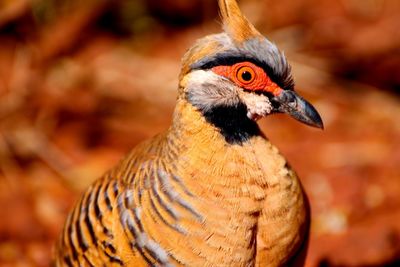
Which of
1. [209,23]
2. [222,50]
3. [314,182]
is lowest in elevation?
[314,182]

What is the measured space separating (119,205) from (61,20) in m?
5.33

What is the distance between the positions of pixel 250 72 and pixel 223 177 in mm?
588

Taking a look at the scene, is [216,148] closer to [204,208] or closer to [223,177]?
[223,177]

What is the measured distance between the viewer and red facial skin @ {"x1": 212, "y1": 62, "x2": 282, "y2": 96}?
159 inches

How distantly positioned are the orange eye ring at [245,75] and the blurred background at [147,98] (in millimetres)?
2633

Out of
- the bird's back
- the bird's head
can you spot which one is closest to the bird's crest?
the bird's head

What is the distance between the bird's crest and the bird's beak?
35 centimetres

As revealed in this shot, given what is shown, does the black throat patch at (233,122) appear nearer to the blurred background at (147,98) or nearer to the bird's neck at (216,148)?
the bird's neck at (216,148)

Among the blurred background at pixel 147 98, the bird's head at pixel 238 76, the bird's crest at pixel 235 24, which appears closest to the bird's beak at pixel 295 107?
the bird's head at pixel 238 76

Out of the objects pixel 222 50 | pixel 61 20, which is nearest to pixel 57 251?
pixel 222 50

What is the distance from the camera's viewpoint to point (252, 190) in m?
4.18

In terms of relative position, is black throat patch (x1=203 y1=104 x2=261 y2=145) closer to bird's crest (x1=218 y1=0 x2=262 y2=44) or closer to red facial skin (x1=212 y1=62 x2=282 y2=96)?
red facial skin (x1=212 y1=62 x2=282 y2=96)

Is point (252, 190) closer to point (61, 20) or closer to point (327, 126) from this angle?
point (327, 126)

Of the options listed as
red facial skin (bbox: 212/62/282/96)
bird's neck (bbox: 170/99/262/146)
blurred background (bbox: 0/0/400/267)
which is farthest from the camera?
blurred background (bbox: 0/0/400/267)
